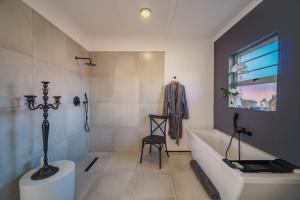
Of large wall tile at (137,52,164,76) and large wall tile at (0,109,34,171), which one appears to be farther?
large wall tile at (137,52,164,76)

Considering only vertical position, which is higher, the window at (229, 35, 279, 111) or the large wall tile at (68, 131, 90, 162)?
the window at (229, 35, 279, 111)

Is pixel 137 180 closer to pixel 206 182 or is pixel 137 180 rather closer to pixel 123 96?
pixel 206 182

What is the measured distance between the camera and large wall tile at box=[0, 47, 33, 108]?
140cm

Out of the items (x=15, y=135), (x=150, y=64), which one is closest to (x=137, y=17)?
(x=150, y=64)

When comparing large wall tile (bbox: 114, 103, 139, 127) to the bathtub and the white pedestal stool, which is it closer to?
the white pedestal stool

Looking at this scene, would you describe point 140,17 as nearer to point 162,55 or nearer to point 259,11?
point 162,55

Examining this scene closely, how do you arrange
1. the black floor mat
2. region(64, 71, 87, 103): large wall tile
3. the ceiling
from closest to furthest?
the black floor mat < the ceiling < region(64, 71, 87, 103): large wall tile

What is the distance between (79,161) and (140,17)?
2.82 metres

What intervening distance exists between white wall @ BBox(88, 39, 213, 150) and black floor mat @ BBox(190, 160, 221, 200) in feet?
3.24

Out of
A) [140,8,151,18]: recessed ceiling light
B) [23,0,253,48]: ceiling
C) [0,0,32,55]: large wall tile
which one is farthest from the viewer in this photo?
[140,8,151,18]: recessed ceiling light

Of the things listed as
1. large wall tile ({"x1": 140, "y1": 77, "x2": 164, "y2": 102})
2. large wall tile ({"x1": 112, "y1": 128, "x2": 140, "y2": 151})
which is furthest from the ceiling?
large wall tile ({"x1": 112, "y1": 128, "x2": 140, "y2": 151})

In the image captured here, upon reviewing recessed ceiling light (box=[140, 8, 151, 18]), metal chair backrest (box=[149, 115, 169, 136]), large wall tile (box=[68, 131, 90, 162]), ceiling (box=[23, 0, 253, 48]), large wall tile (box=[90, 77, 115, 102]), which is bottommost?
large wall tile (box=[68, 131, 90, 162])

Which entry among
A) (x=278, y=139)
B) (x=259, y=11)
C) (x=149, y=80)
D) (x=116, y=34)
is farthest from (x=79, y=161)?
(x=259, y=11)

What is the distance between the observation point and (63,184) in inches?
59.7
